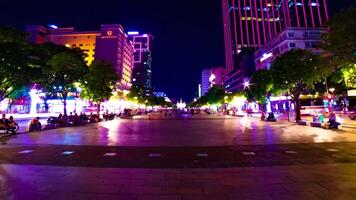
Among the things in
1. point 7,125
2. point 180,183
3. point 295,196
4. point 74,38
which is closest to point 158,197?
point 180,183

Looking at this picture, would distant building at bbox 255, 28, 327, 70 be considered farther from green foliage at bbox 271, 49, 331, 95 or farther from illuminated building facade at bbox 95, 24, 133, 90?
illuminated building facade at bbox 95, 24, 133, 90

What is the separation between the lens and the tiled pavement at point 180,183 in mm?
6371

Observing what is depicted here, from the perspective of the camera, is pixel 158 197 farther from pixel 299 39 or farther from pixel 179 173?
pixel 299 39

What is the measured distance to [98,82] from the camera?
4503 cm

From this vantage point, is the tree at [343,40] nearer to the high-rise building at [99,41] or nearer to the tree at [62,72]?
the tree at [62,72]

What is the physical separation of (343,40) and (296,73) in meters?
15.8

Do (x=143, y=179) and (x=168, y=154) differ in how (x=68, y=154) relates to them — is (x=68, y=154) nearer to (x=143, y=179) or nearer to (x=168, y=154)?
(x=168, y=154)

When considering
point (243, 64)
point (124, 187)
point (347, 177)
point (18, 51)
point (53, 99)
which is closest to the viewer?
point (124, 187)

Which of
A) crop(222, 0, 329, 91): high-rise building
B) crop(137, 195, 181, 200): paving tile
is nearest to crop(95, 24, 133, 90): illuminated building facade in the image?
crop(222, 0, 329, 91): high-rise building

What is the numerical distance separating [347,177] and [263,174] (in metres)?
2.45

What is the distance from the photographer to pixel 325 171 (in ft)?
28.4

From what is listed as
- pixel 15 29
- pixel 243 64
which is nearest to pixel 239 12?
pixel 243 64

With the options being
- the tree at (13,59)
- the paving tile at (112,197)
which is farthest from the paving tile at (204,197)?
the tree at (13,59)

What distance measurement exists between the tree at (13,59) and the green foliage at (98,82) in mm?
17144
